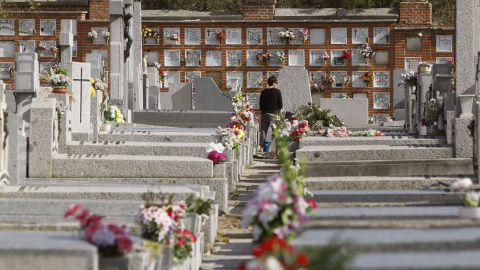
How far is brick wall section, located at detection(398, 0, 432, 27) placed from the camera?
26.8m

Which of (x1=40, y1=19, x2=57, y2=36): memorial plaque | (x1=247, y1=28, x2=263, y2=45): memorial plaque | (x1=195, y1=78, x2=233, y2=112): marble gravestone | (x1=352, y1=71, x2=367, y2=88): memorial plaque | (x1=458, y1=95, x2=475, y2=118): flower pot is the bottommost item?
(x1=458, y1=95, x2=475, y2=118): flower pot

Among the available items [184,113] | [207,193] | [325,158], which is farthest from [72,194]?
[184,113]

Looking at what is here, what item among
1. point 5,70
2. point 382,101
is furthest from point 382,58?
point 5,70

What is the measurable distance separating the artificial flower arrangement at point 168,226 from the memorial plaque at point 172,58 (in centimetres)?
1986

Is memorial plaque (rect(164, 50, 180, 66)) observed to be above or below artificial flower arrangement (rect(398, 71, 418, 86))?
above

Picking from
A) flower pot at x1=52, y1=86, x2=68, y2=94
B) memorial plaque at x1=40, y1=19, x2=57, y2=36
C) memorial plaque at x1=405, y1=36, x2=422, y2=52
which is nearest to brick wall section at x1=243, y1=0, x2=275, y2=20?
memorial plaque at x1=405, y1=36, x2=422, y2=52

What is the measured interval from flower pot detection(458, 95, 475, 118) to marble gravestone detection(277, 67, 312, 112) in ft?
29.6

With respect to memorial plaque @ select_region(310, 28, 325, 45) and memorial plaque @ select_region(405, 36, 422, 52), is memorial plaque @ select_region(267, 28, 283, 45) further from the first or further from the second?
memorial plaque @ select_region(405, 36, 422, 52)

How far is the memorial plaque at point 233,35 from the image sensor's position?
2678 cm

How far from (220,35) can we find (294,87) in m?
6.01

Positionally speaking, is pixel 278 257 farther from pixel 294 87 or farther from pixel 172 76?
pixel 172 76

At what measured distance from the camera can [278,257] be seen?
4.46 m

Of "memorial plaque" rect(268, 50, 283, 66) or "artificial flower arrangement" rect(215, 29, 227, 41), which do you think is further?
"memorial plaque" rect(268, 50, 283, 66)

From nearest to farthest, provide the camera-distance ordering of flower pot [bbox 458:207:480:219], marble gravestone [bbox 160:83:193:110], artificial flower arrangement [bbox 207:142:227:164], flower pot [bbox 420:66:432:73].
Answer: flower pot [bbox 458:207:480:219], artificial flower arrangement [bbox 207:142:227:164], flower pot [bbox 420:66:432:73], marble gravestone [bbox 160:83:193:110]
